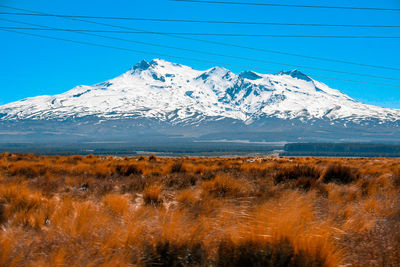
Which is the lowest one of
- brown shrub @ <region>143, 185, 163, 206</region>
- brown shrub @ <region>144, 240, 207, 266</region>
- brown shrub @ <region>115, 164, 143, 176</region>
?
brown shrub @ <region>144, 240, 207, 266</region>

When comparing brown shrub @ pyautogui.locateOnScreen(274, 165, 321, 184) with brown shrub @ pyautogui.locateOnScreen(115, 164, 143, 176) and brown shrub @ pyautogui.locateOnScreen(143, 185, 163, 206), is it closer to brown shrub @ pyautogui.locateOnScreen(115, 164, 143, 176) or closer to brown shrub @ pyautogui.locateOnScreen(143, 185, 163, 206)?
brown shrub @ pyautogui.locateOnScreen(143, 185, 163, 206)

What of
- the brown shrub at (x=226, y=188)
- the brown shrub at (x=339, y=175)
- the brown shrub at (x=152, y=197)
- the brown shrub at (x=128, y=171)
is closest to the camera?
the brown shrub at (x=152, y=197)

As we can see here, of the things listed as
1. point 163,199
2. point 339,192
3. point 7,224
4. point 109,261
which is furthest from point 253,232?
point 339,192

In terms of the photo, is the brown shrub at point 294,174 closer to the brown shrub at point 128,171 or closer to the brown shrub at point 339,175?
the brown shrub at point 339,175

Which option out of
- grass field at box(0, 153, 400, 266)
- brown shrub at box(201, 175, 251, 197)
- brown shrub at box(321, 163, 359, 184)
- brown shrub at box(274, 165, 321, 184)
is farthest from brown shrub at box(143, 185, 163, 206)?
brown shrub at box(321, 163, 359, 184)

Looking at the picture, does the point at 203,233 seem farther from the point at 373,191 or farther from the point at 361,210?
the point at 373,191

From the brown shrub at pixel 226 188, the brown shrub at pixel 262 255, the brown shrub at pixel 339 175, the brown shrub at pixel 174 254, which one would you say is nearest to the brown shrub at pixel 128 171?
the brown shrub at pixel 226 188

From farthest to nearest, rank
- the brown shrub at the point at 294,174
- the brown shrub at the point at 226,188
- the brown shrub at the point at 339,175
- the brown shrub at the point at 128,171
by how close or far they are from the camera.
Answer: the brown shrub at the point at 128,171 → the brown shrub at the point at 339,175 → the brown shrub at the point at 294,174 → the brown shrub at the point at 226,188

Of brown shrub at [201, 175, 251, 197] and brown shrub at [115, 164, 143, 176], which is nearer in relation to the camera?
brown shrub at [201, 175, 251, 197]

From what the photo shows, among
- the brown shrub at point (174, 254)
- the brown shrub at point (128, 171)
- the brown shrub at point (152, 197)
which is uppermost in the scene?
the brown shrub at point (128, 171)

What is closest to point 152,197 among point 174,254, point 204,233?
point 204,233

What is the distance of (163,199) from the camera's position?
700cm

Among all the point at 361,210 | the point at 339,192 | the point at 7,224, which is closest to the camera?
the point at 7,224

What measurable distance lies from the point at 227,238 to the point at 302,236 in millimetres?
935
